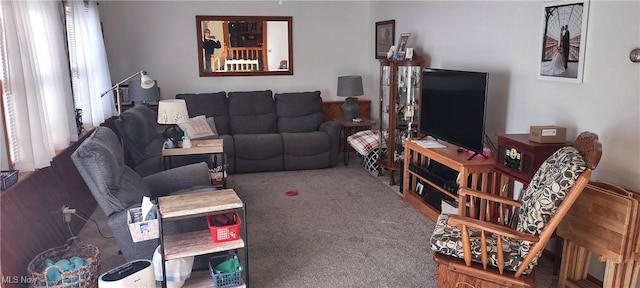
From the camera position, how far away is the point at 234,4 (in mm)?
6051

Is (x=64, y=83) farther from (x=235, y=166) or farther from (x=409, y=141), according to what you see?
(x=409, y=141)

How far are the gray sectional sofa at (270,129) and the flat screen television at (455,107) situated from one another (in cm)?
160

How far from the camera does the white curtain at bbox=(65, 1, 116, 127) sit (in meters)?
4.27

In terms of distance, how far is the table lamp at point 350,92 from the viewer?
5965 mm

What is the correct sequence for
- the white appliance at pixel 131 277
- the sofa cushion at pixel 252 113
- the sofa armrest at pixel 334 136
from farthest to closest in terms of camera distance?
1. the sofa cushion at pixel 252 113
2. the sofa armrest at pixel 334 136
3. the white appliance at pixel 131 277

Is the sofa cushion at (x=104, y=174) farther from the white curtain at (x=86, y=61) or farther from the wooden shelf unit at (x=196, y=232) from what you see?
the white curtain at (x=86, y=61)

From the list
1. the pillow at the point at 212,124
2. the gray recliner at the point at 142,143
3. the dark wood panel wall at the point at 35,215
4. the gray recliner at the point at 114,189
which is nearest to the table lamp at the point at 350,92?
the pillow at the point at 212,124

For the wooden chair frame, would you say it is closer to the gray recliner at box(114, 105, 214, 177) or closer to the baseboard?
the baseboard

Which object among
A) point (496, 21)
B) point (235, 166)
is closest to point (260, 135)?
point (235, 166)

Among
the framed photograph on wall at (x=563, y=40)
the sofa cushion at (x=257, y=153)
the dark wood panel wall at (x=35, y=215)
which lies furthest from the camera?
the sofa cushion at (x=257, y=153)

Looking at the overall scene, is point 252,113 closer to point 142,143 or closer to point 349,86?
point 349,86

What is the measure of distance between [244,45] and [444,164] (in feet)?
11.5

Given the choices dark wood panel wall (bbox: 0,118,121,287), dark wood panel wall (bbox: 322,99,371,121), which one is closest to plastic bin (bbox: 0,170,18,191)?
dark wood panel wall (bbox: 0,118,121,287)

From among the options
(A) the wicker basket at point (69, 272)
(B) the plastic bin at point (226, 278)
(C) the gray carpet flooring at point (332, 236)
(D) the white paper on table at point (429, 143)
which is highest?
(D) the white paper on table at point (429, 143)
